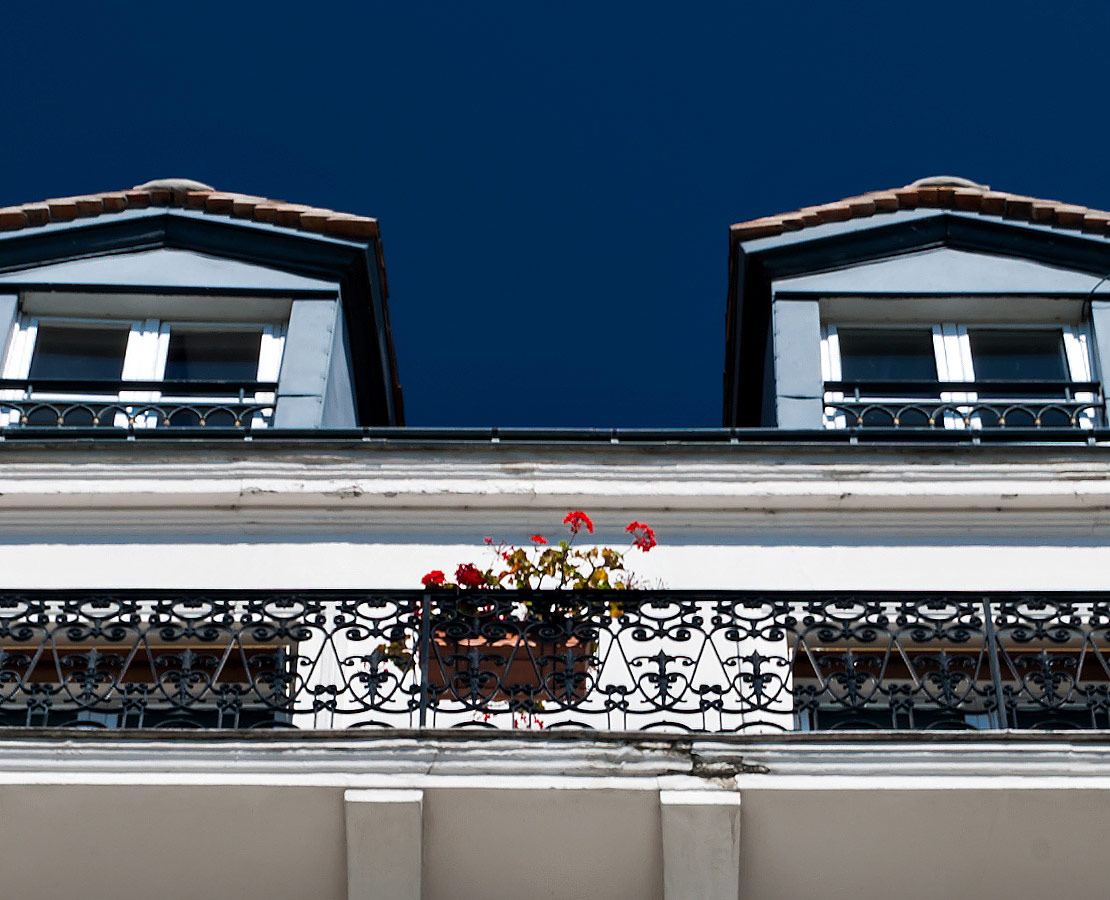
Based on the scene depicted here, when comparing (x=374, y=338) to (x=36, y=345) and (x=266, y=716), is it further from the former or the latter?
(x=266, y=716)

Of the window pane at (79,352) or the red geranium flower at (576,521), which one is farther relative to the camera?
the window pane at (79,352)

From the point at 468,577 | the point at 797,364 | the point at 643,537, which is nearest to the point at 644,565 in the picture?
the point at 643,537

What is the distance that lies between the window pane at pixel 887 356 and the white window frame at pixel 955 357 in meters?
0.04

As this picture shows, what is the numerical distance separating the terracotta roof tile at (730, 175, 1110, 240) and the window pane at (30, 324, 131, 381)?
3.65 meters

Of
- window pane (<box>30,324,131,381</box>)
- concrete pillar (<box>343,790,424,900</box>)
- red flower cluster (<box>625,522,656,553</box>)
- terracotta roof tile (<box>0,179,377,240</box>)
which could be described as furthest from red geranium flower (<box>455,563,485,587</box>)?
terracotta roof tile (<box>0,179,377,240</box>)

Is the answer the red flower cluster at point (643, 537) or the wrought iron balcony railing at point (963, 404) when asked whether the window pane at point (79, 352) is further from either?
the wrought iron balcony railing at point (963, 404)

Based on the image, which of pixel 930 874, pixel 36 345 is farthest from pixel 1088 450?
pixel 36 345

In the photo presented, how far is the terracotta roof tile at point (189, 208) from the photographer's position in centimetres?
1138

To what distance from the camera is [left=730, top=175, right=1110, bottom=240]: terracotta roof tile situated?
11.4m

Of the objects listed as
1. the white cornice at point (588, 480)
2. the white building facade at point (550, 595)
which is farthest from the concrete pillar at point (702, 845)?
the white cornice at point (588, 480)

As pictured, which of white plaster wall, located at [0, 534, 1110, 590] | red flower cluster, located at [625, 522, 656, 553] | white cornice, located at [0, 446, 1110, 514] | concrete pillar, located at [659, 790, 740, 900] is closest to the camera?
concrete pillar, located at [659, 790, 740, 900]

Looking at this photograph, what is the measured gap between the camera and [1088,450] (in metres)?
9.93

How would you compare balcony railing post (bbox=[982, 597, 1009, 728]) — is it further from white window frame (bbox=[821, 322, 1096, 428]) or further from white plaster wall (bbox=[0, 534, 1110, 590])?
white window frame (bbox=[821, 322, 1096, 428])

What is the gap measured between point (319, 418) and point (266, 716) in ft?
7.95
